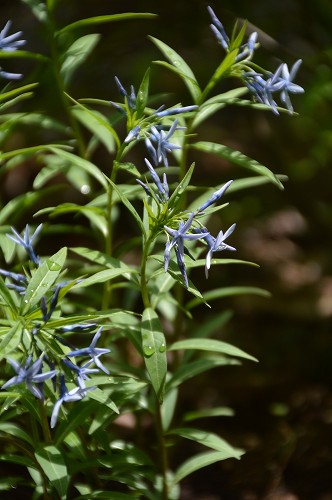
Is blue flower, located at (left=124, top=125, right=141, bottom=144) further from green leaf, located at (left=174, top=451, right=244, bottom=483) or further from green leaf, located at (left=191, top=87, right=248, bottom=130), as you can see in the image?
green leaf, located at (left=174, top=451, right=244, bottom=483)

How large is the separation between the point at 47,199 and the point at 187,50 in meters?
1.20

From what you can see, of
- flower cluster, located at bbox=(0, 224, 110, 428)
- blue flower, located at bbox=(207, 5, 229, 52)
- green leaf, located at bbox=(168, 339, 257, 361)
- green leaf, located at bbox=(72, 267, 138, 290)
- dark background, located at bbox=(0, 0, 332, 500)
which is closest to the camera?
flower cluster, located at bbox=(0, 224, 110, 428)

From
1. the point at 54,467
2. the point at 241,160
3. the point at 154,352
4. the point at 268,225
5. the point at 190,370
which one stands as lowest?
the point at 268,225

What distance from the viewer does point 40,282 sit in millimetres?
1640

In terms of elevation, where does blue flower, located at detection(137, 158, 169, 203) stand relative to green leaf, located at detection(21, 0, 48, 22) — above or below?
below

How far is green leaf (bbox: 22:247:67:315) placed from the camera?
1.62 m

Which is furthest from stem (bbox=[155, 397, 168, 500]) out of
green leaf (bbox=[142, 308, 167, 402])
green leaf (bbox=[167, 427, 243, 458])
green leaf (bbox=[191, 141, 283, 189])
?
green leaf (bbox=[191, 141, 283, 189])

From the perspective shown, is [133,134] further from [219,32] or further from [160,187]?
[219,32]

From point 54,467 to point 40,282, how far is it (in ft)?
1.44

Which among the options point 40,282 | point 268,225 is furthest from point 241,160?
point 268,225

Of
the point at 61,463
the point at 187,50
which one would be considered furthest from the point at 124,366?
the point at 187,50

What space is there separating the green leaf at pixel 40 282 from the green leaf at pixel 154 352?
0.27 m

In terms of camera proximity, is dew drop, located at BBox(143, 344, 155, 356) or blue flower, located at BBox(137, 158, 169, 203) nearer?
blue flower, located at BBox(137, 158, 169, 203)

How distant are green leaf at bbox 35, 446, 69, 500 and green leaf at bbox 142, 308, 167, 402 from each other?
0.28 m
